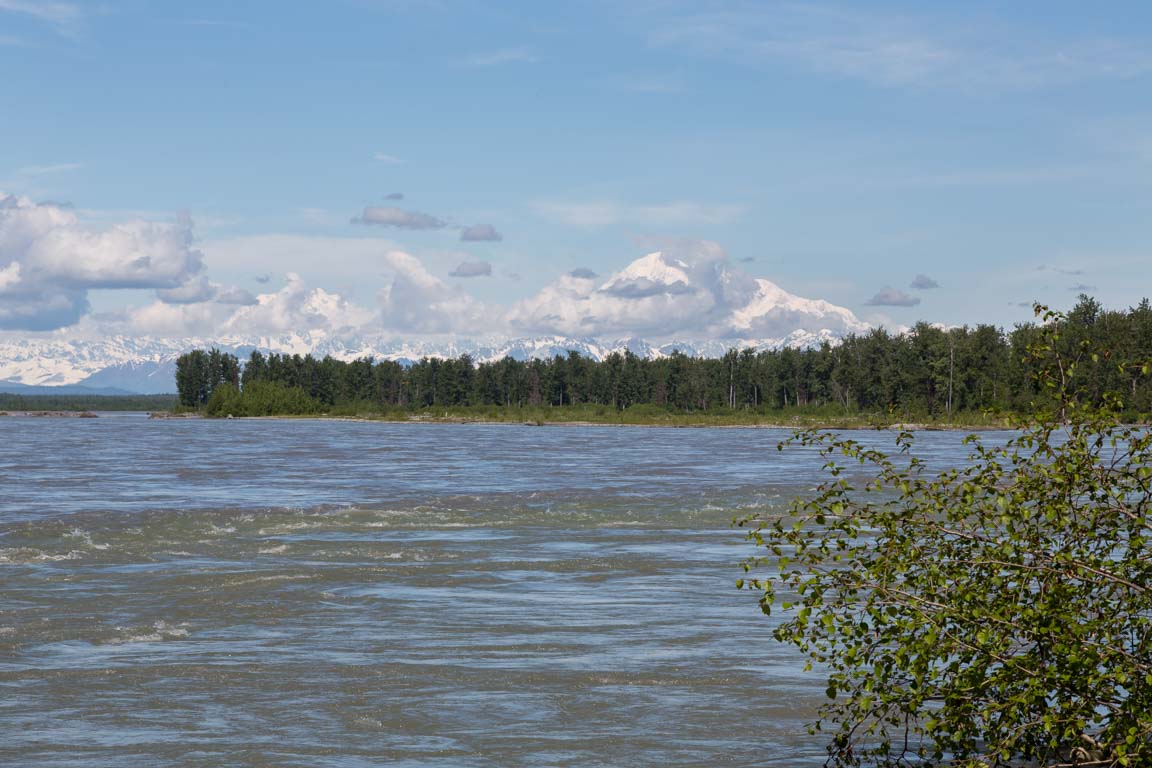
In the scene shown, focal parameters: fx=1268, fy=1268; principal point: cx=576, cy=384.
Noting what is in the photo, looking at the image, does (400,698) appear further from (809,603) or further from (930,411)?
(930,411)

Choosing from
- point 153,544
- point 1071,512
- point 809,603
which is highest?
point 1071,512

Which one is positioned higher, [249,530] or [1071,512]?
[1071,512]

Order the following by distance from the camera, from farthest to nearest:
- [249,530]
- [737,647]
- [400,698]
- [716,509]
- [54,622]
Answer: [716,509]
[249,530]
[54,622]
[737,647]
[400,698]

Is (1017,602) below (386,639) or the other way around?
the other way around

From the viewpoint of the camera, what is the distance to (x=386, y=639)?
56.1 ft

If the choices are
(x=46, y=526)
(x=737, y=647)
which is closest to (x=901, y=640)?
(x=737, y=647)

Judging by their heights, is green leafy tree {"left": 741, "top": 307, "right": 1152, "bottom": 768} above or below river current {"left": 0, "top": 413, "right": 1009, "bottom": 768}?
above

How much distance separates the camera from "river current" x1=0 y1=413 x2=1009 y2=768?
12211 mm

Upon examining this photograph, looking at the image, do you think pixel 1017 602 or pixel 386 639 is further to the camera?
pixel 386 639

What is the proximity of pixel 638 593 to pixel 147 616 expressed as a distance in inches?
310

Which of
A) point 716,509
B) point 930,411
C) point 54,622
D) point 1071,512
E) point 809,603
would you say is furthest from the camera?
point 930,411

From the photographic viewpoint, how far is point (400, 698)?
13789 mm

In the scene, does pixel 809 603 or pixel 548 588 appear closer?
pixel 809 603

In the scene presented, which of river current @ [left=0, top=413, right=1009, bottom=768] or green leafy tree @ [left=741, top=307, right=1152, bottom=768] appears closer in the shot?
green leafy tree @ [left=741, top=307, right=1152, bottom=768]
